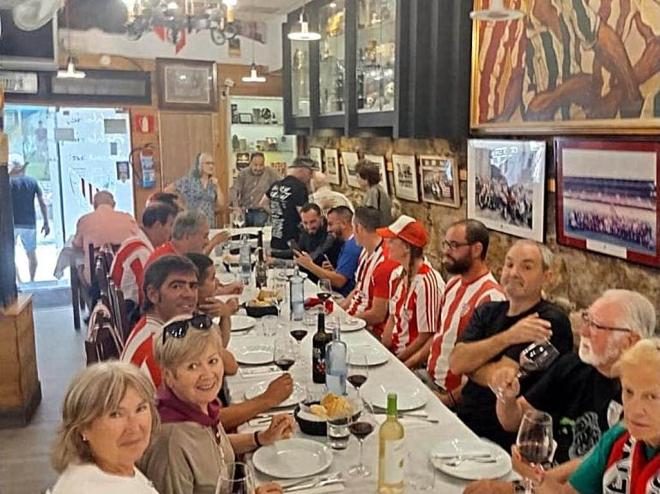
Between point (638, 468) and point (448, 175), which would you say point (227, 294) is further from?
point (638, 468)

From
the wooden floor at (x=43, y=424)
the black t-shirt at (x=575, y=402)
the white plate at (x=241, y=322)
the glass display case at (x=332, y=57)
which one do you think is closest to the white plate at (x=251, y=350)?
the white plate at (x=241, y=322)

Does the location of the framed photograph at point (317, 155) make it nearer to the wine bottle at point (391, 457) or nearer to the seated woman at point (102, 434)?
the wine bottle at point (391, 457)

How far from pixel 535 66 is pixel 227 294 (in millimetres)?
2253

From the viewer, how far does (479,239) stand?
3.10 metres

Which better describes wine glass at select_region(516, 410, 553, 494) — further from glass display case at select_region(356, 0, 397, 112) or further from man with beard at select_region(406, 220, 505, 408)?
glass display case at select_region(356, 0, 397, 112)

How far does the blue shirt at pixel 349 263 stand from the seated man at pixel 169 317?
2.04m

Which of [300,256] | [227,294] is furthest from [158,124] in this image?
[227,294]

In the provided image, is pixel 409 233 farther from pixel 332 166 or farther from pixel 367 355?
pixel 332 166

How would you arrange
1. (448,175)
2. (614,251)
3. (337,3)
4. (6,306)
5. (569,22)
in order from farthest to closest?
(337,3), (448,175), (6,306), (569,22), (614,251)

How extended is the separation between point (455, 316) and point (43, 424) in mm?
2635

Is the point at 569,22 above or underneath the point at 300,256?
above

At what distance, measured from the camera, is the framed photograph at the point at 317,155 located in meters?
7.89

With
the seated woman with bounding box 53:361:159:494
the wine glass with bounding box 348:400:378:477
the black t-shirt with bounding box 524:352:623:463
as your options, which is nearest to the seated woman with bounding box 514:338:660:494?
the black t-shirt with bounding box 524:352:623:463

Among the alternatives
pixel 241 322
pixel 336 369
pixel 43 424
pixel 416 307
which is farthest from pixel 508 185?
pixel 43 424
